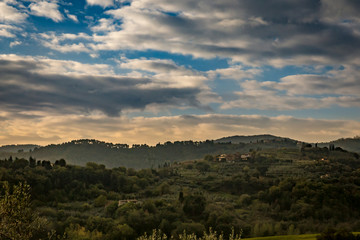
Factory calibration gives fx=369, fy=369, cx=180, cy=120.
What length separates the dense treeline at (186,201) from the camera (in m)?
72.2

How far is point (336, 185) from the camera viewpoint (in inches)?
3809

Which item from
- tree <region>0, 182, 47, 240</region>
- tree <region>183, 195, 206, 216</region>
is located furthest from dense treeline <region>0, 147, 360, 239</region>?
tree <region>0, 182, 47, 240</region>

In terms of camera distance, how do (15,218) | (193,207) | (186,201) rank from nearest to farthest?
(15,218)
(193,207)
(186,201)

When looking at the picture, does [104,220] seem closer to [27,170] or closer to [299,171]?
[27,170]

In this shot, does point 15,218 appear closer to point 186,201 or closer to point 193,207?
point 193,207

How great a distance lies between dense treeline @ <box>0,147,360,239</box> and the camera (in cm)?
7219

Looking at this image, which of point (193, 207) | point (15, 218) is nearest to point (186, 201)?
point (193, 207)

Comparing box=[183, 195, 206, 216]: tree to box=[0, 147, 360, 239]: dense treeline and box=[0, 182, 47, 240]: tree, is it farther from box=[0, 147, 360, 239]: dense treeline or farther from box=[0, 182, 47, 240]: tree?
box=[0, 182, 47, 240]: tree

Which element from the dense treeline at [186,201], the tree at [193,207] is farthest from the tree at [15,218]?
the tree at [193,207]

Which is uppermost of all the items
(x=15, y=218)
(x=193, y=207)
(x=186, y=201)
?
(x=15, y=218)

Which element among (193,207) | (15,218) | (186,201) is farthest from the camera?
(186,201)

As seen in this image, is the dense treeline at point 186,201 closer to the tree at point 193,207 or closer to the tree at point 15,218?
the tree at point 193,207

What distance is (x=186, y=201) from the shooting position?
90438 millimetres

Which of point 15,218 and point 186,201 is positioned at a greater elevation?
point 15,218
